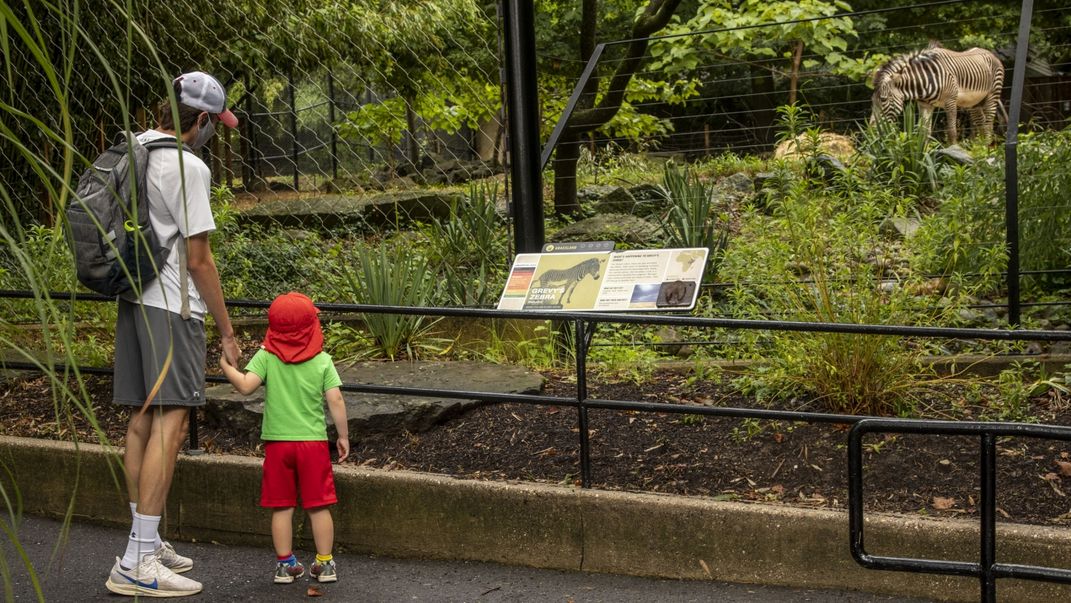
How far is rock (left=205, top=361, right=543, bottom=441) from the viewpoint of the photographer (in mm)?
5586

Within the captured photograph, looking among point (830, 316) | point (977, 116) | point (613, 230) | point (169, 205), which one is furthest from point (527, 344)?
point (977, 116)

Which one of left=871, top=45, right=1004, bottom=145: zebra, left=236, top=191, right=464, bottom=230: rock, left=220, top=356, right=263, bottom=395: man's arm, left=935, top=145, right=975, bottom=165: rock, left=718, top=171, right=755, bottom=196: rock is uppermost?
left=871, top=45, right=1004, bottom=145: zebra

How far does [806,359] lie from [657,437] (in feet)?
2.56


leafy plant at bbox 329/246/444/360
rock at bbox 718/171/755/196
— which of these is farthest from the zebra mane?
leafy plant at bbox 329/246/444/360

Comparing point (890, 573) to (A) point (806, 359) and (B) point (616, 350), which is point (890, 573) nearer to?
(A) point (806, 359)

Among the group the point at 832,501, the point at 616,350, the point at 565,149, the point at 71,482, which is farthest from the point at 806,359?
the point at 565,149

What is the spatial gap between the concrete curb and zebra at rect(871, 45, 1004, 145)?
985 centimetres

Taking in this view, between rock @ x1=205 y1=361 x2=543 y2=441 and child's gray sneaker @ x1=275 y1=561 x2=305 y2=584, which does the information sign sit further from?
child's gray sneaker @ x1=275 y1=561 x2=305 y2=584

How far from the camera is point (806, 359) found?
525 cm

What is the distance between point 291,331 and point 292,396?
260 mm

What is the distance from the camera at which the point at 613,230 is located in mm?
9844

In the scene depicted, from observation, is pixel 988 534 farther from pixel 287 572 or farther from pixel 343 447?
pixel 287 572

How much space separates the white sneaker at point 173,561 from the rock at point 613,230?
17.5 ft

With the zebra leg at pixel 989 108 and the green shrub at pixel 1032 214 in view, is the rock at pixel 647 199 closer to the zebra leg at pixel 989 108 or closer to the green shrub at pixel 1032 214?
the green shrub at pixel 1032 214
